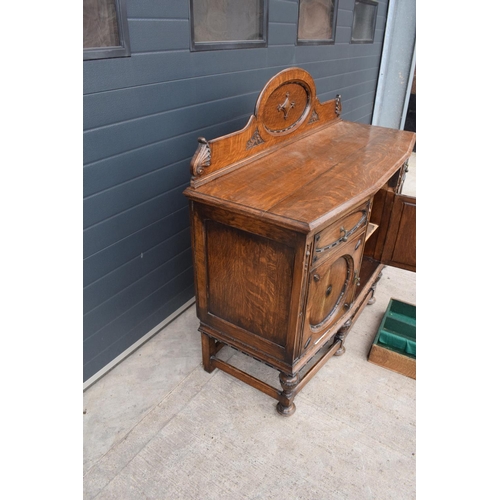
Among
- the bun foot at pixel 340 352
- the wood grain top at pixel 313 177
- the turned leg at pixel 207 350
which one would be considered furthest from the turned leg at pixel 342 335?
the wood grain top at pixel 313 177

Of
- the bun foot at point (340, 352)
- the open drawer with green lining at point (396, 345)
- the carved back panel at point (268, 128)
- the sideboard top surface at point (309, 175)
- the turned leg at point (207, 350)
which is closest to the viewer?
the sideboard top surface at point (309, 175)

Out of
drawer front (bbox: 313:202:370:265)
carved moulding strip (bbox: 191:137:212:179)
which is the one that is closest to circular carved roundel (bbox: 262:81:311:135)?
carved moulding strip (bbox: 191:137:212:179)

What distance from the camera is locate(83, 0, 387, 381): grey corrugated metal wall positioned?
171 cm

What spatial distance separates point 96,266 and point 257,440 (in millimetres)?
1087

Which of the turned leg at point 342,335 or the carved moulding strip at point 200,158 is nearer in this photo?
the carved moulding strip at point 200,158

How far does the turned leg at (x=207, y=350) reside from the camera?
202cm

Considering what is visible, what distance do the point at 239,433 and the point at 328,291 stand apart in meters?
0.77

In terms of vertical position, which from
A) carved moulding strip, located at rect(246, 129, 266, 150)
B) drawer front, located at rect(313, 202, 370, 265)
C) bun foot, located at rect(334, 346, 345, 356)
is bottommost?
bun foot, located at rect(334, 346, 345, 356)

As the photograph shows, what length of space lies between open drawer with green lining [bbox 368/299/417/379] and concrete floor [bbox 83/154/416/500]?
0.19 feet

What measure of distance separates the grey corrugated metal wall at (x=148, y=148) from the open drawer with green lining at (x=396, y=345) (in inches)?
46.8

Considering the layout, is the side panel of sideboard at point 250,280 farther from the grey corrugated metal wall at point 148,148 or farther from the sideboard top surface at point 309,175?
the grey corrugated metal wall at point 148,148

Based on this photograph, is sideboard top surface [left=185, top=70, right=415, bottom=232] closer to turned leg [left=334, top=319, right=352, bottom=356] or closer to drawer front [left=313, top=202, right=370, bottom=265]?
drawer front [left=313, top=202, right=370, bottom=265]

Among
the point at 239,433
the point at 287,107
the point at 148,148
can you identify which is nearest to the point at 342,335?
the point at 239,433

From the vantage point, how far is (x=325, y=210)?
1.41 meters
